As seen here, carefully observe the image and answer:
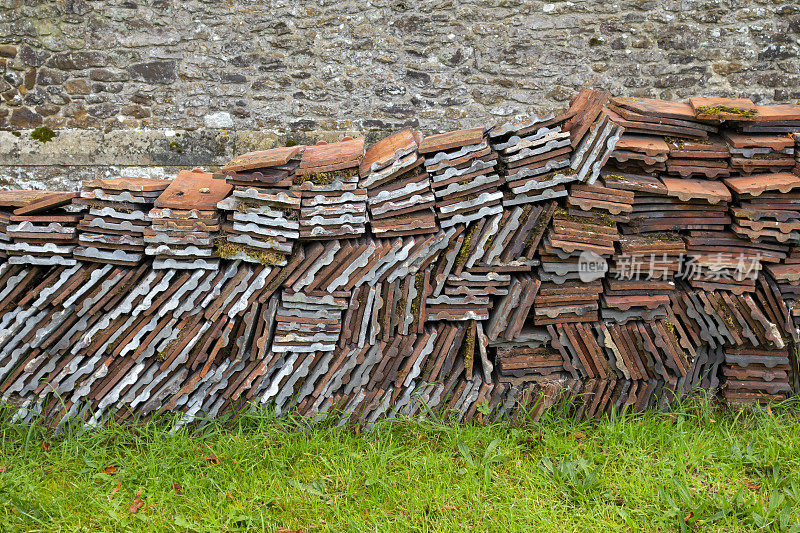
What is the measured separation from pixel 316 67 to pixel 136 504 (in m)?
5.75

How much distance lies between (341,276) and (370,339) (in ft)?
1.42

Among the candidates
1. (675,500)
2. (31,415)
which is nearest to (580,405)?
(675,500)

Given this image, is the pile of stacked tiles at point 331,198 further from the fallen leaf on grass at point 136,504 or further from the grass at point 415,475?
the fallen leaf on grass at point 136,504

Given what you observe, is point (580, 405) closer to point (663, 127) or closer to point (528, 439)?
point (528, 439)

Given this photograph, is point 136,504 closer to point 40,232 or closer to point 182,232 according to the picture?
point 182,232

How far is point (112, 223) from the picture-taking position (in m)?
3.23

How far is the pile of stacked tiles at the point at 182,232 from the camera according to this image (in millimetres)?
3189

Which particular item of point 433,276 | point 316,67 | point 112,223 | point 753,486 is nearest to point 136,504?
point 112,223

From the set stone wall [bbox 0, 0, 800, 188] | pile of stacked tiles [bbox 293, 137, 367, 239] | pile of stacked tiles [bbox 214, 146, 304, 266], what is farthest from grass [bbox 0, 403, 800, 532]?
stone wall [bbox 0, 0, 800, 188]

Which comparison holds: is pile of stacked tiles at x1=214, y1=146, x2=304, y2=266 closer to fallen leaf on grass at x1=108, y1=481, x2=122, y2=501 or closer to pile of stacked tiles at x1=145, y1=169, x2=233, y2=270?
pile of stacked tiles at x1=145, y1=169, x2=233, y2=270

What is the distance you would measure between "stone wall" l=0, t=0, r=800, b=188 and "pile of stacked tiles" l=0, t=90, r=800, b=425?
151 inches

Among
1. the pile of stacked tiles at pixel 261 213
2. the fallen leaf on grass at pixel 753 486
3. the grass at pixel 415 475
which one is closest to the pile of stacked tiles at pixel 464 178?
the pile of stacked tiles at pixel 261 213

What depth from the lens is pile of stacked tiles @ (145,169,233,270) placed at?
10.5ft

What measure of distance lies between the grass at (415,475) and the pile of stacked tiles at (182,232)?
1.00 meters
